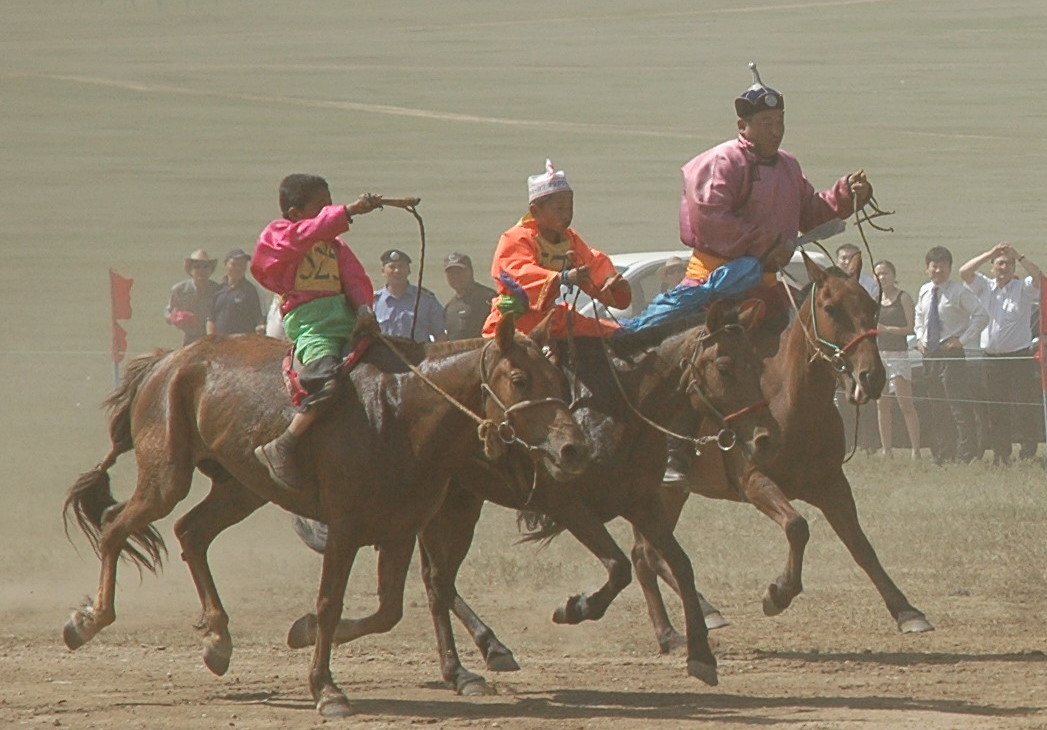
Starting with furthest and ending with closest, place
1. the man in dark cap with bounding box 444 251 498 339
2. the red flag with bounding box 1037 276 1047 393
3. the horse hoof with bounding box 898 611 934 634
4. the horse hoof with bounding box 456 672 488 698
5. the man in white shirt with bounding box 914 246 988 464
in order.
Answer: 1. the man in white shirt with bounding box 914 246 988 464
2. the man in dark cap with bounding box 444 251 498 339
3. the red flag with bounding box 1037 276 1047 393
4. the horse hoof with bounding box 898 611 934 634
5. the horse hoof with bounding box 456 672 488 698

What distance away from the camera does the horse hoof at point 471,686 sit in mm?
8195

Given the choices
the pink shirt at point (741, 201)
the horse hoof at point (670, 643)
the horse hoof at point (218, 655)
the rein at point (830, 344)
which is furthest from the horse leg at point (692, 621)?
the horse hoof at point (218, 655)

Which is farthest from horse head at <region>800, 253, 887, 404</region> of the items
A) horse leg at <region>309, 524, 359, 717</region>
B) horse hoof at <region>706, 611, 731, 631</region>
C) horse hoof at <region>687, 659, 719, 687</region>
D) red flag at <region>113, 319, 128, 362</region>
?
red flag at <region>113, 319, 128, 362</region>

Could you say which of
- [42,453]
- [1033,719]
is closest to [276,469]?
[1033,719]

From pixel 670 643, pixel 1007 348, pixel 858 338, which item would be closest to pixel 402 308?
pixel 1007 348

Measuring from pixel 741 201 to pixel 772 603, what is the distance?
6.16 feet

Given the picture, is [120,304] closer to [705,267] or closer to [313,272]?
[705,267]

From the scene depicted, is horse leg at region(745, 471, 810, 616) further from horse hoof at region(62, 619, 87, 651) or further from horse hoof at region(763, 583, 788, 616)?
horse hoof at region(62, 619, 87, 651)

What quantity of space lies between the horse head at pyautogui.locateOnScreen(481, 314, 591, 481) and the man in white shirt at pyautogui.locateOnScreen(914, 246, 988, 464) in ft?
24.7

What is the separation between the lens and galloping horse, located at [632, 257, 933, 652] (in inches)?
347

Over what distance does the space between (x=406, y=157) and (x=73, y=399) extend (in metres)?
15.6

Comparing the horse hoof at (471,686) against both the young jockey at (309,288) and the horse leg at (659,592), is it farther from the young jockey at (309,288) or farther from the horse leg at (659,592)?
Answer: the horse leg at (659,592)

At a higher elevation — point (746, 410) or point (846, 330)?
point (846, 330)

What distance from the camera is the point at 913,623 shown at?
8.98 metres
